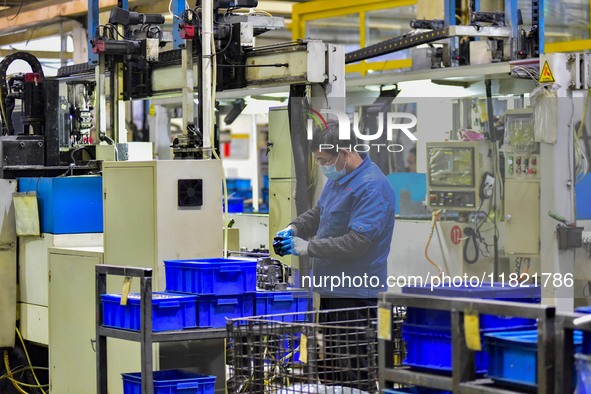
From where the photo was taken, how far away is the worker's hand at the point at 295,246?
6586 millimetres

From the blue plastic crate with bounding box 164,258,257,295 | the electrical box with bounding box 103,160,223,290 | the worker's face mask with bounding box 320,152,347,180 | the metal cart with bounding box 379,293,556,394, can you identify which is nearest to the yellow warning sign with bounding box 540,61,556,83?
the worker's face mask with bounding box 320,152,347,180

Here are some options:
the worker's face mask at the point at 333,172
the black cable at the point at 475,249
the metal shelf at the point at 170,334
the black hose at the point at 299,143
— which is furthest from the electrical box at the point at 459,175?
the metal shelf at the point at 170,334

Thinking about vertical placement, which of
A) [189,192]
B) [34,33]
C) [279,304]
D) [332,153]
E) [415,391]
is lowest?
[415,391]

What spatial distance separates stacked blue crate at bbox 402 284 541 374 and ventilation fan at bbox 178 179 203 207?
1.92 metres

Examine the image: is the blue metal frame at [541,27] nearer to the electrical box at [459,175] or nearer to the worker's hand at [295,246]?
the electrical box at [459,175]

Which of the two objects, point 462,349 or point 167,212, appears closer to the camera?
point 462,349

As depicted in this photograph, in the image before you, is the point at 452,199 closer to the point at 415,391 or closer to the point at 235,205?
the point at 235,205

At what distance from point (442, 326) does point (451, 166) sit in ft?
18.9

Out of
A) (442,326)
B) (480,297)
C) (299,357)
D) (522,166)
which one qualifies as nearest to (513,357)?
(442,326)

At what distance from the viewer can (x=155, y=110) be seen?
547 inches

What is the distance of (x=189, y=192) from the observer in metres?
→ 5.32

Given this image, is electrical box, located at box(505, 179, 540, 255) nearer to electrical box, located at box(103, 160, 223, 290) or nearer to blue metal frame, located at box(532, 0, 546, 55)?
blue metal frame, located at box(532, 0, 546, 55)

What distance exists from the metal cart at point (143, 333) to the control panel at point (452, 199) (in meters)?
4.65

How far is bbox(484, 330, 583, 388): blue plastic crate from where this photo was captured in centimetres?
307
